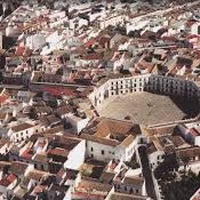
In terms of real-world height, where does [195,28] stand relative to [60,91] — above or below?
above

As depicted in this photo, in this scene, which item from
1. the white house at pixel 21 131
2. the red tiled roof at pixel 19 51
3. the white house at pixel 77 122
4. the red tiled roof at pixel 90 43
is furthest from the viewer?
the red tiled roof at pixel 90 43

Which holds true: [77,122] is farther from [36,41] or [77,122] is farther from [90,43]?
[36,41]

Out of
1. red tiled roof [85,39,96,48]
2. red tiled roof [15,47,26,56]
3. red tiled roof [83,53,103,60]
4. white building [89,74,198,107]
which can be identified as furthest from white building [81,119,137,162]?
red tiled roof [85,39,96,48]

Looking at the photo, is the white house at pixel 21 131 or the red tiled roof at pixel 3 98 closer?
the white house at pixel 21 131

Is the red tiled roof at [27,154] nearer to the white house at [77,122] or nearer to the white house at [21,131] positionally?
the white house at [21,131]

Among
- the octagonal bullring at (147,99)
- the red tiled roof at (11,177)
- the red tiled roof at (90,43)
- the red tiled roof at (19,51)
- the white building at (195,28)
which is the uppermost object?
the white building at (195,28)

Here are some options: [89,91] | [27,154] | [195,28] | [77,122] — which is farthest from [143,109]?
[195,28]

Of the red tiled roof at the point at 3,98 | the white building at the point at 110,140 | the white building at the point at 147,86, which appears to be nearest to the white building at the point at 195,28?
the white building at the point at 147,86

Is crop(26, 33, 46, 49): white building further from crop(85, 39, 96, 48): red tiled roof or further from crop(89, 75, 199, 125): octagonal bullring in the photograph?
crop(89, 75, 199, 125): octagonal bullring

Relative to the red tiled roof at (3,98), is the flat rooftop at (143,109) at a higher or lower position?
lower
